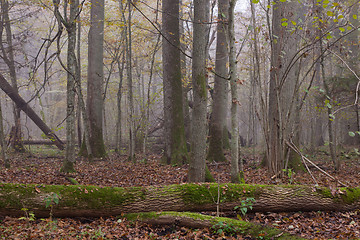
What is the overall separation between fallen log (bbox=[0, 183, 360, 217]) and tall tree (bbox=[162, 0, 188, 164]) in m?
4.69

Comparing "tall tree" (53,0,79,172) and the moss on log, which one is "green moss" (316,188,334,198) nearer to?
the moss on log

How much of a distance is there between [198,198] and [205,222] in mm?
645

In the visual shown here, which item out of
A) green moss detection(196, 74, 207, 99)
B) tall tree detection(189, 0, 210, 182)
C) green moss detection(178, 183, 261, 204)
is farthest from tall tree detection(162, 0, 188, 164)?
Answer: green moss detection(178, 183, 261, 204)

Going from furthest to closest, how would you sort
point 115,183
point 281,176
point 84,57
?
point 84,57 < point 115,183 < point 281,176

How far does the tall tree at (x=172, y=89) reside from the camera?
9.80m

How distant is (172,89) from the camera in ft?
32.4

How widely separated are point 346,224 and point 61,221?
16.1 ft

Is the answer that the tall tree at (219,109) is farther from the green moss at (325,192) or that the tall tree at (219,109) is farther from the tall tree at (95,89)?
the green moss at (325,192)

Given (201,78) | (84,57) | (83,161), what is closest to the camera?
(201,78)

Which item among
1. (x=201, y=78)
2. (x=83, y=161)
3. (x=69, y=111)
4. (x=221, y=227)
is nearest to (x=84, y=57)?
(x=83, y=161)

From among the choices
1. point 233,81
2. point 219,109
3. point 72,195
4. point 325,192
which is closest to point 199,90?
point 233,81

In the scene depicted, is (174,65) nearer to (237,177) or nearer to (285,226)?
(237,177)

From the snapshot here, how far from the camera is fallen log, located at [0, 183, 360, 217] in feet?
15.8

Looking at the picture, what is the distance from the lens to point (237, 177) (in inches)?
239
